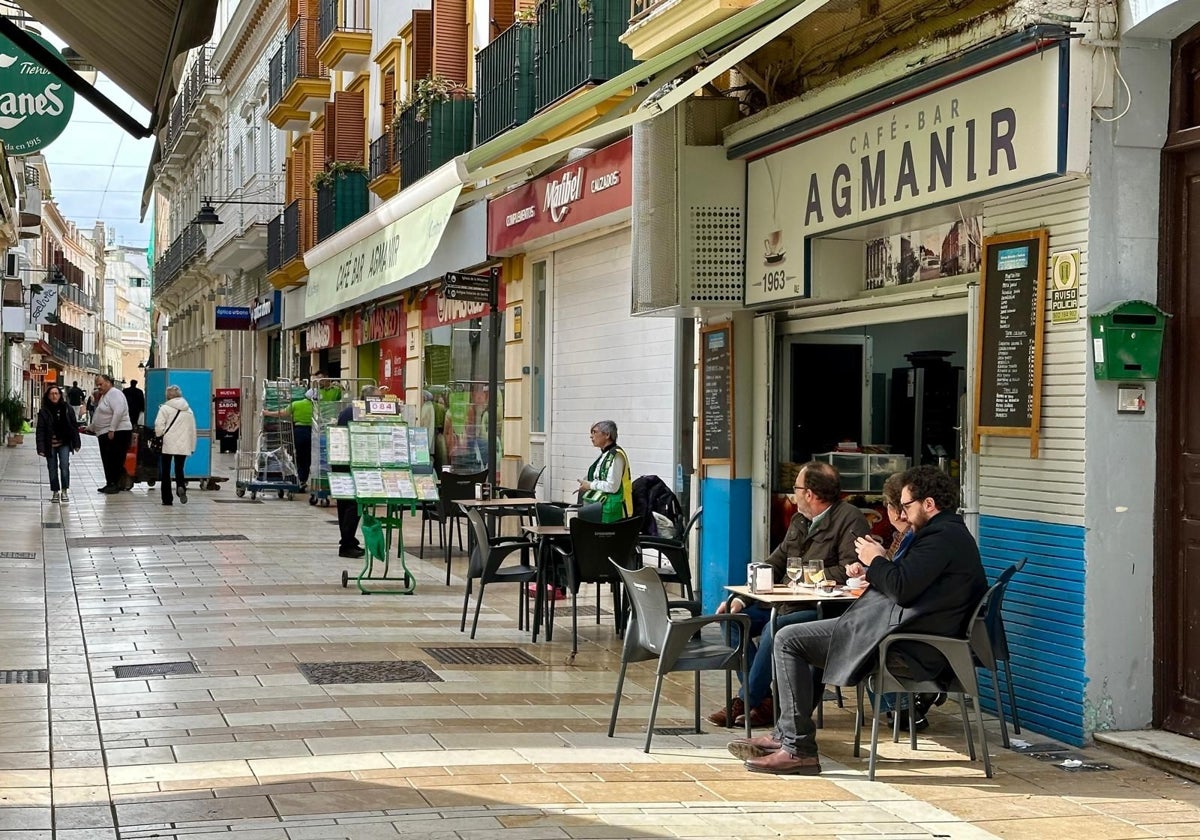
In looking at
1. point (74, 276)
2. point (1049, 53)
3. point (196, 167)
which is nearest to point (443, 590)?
point (1049, 53)

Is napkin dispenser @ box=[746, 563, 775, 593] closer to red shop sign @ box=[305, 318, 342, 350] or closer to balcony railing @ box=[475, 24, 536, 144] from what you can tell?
balcony railing @ box=[475, 24, 536, 144]

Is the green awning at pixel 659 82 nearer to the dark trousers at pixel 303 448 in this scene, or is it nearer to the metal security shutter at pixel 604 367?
the metal security shutter at pixel 604 367

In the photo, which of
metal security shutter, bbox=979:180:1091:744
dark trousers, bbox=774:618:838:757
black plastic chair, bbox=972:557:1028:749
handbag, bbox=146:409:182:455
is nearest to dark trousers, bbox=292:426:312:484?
handbag, bbox=146:409:182:455

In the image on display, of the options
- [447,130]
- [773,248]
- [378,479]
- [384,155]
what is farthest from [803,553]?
[384,155]

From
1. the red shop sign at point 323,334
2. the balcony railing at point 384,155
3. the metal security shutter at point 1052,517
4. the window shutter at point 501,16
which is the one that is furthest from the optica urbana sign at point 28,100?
the red shop sign at point 323,334

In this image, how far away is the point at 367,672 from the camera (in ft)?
30.2

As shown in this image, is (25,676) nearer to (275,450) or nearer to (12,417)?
(275,450)

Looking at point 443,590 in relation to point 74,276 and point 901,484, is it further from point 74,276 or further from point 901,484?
point 74,276

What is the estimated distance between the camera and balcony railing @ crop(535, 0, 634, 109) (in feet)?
46.8

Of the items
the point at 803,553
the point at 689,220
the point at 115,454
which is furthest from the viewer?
the point at 115,454

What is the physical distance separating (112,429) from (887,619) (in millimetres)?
19527

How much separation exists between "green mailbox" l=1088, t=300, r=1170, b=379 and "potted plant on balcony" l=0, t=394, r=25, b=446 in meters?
45.0

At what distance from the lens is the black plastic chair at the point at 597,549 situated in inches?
394

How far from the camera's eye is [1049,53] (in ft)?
24.7
